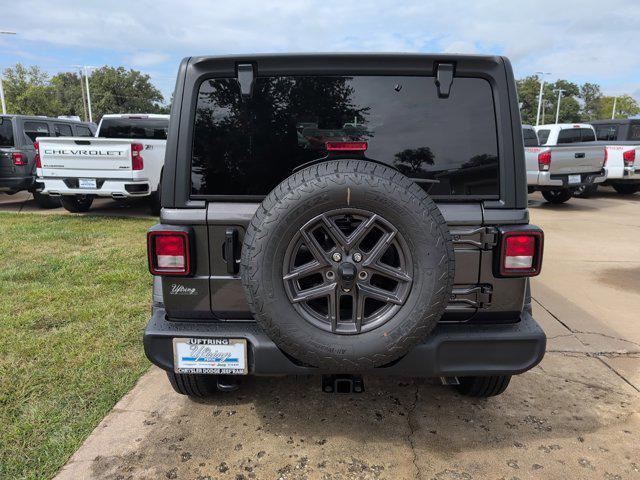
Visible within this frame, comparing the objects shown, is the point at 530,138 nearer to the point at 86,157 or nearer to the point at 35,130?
the point at 86,157

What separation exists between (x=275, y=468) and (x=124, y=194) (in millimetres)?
7045

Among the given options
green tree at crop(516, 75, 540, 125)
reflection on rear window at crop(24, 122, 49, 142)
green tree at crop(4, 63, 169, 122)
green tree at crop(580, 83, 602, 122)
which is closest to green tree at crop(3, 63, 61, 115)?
green tree at crop(4, 63, 169, 122)

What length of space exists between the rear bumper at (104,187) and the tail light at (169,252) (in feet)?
21.5

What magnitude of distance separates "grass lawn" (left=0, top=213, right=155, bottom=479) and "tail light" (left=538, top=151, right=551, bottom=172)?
8.74m

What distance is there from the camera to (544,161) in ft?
35.9

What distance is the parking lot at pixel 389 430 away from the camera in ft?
8.04

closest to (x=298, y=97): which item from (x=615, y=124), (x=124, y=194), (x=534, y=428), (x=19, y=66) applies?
(x=534, y=428)

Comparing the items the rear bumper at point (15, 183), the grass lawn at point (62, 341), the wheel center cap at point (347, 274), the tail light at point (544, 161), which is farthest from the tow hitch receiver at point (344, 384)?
the tail light at point (544, 161)

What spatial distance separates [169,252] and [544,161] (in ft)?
34.4

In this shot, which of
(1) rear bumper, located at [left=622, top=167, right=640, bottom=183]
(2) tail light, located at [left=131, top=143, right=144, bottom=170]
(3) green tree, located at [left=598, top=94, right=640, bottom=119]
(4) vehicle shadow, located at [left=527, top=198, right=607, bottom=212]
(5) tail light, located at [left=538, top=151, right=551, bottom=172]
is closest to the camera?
(2) tail light, located at [left=131, top=143, right=144, bottom=170]

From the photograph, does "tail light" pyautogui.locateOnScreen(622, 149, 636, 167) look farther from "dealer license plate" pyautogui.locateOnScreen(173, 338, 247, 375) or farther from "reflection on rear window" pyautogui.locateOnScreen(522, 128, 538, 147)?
"dealer license plate" pyautogui.locateOnScreen(173, 338, 247, 375)

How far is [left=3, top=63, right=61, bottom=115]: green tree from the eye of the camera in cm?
4738

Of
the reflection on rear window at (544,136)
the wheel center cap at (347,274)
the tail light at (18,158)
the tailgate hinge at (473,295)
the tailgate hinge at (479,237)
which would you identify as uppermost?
the reflection on rear window at (544,136)

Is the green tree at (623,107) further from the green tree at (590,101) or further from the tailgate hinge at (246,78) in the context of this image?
the tailgate hinge at (246,78)
